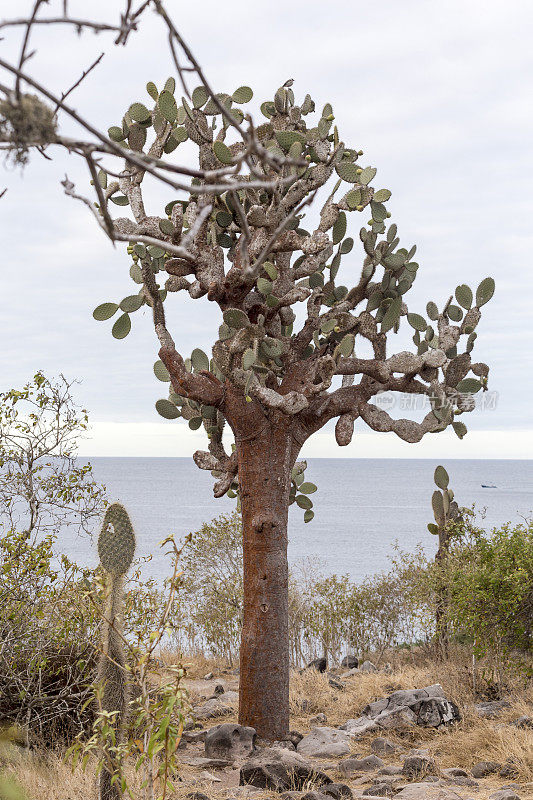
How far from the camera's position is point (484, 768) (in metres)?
6.36

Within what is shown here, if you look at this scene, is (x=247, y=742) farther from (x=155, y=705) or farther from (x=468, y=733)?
(x=155, y=705)

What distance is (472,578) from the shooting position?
8094 mm

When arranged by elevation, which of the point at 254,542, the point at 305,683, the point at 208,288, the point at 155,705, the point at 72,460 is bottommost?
the point at 305,683

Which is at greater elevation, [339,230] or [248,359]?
[339,230]

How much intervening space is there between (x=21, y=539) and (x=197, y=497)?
90234 mm

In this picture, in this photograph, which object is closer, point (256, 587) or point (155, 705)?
point (155, 705)

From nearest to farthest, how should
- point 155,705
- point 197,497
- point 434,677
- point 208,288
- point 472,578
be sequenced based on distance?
1. point 155,705
2. point 208,288
3. point 472,578
4. point 434,677
5. point 197,497

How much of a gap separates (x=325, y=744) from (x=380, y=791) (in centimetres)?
161

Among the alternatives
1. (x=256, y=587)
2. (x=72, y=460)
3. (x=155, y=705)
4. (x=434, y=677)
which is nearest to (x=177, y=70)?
(x=155, y=705)

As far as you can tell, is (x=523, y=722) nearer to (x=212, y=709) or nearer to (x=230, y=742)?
(x=230, y=742)

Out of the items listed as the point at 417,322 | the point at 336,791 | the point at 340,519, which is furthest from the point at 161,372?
the point at 340,519

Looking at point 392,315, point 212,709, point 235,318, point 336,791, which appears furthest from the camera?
point 212,709

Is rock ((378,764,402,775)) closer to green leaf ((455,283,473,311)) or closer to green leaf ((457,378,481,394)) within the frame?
green leaf ((457,378,481,394))

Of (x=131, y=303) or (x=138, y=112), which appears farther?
(x=131, y=303)
